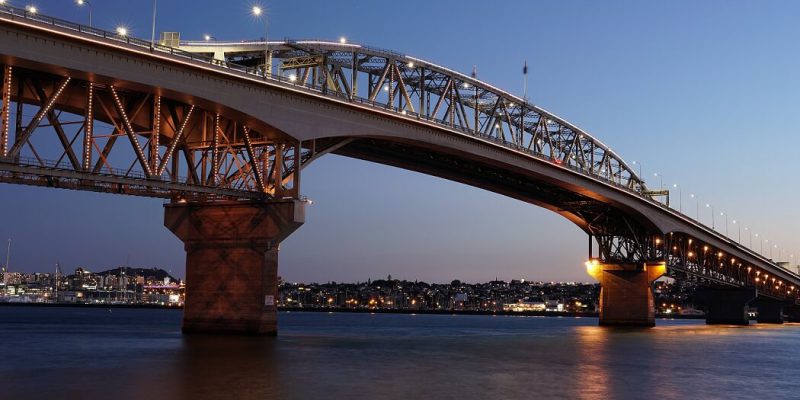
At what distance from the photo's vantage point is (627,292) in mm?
107438

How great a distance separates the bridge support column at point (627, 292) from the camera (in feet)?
346

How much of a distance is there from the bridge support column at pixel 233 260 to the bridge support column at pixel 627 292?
62.4 m

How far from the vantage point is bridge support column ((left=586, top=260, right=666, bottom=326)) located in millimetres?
105312

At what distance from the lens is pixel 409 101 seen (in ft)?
219

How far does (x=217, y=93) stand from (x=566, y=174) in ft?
151

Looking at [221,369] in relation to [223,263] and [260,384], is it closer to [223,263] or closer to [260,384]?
[260,384]

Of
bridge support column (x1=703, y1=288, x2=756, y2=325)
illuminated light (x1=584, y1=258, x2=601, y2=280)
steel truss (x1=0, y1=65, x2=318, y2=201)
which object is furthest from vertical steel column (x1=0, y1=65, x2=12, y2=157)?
bridge support column (x1=703, y1=288, x2=756, y2=325)

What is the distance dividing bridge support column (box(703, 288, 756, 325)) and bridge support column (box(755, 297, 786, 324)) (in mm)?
21752

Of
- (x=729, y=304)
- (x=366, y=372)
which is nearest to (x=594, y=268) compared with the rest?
(x=729, y=304)

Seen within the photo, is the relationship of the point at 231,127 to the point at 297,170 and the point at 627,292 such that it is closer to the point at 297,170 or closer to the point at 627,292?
the point at 297,170

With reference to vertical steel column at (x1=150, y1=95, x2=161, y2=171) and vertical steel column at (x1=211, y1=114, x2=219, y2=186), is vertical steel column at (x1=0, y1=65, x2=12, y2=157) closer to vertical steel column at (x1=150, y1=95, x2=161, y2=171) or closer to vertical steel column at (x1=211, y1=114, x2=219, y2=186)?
vertical steel column at (x1=150, y1=95, x2=161, y2=171)

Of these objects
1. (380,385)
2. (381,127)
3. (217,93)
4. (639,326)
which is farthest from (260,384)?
(639,326)

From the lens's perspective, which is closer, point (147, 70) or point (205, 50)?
point (147, 70)

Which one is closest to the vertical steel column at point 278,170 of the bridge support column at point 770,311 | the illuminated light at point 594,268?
the illuminated light at point 594,268
